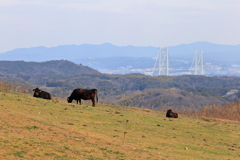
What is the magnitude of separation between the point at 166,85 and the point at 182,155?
16002 centimetres

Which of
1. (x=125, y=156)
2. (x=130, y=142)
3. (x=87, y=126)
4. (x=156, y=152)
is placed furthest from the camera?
(x=87, y=126)

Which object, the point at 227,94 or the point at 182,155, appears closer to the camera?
the point at 182,155

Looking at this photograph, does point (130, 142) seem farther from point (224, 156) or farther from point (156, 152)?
point (224, 156)

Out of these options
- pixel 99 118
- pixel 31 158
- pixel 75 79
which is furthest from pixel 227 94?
pixel 31 158

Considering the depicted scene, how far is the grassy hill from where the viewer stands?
1254 centimetres

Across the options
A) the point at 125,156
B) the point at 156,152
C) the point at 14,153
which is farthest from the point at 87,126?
the point at 14,153

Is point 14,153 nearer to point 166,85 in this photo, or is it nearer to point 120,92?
point 120,92

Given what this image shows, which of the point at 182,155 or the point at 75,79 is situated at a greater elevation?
the point at 75,79

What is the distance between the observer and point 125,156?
1331 cm

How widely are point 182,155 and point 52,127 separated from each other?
17.1ft

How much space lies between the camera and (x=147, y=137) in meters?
19.1

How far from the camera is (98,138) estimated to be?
52.6ft

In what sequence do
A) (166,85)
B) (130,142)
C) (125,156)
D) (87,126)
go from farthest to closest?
1. (166,85)
2. (87,126)
3. (130,142)
4. (125,156)

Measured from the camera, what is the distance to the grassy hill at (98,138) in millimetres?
12539
